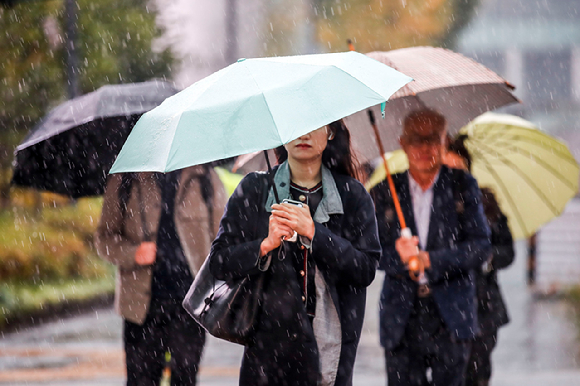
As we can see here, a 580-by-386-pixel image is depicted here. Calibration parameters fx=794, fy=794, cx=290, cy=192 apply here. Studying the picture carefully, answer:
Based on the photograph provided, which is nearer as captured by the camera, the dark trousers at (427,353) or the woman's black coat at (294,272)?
the woman's black coat at (294,272)

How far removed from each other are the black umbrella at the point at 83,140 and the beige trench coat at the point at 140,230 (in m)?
0.32

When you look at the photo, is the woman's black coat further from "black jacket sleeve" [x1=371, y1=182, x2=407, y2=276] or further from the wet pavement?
the wet pavement

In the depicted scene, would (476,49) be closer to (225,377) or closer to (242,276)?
(225,377)

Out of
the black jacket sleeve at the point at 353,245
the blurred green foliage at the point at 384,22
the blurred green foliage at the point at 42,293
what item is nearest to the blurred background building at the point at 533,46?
the blurred green foliage at the point at 384,22

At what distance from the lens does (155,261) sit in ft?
14.6

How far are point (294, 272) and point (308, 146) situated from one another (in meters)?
0.54

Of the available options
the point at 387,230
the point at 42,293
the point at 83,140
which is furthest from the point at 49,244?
the point at 387,230

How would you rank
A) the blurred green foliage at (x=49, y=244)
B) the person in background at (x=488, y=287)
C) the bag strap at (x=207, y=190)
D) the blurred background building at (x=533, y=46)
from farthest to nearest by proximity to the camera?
the blurred background building at (x=533, y=46) → the blurred green foliage at (x=49, y=244) → the person in background at (x=488, y=287) → the bag strap at (x=207, y=190)

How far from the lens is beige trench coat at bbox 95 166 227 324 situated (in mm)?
4391

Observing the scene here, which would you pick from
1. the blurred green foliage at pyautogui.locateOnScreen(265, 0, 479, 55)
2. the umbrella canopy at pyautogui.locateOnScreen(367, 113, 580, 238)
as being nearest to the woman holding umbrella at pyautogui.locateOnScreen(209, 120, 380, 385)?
the umbrella canopy at pyautogui.locateOnScreen(367, 113, 580, 238)

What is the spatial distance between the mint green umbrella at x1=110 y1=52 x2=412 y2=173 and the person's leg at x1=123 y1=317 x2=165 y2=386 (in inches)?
59.6

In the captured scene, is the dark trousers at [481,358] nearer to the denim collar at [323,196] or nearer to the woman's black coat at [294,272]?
the woman's black coat at [294,272]

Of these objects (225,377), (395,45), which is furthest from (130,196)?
(395,45)

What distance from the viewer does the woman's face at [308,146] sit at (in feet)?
10.9
